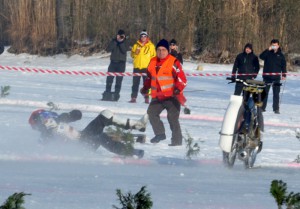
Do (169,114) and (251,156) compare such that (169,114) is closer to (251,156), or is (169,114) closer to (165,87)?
(165,87)

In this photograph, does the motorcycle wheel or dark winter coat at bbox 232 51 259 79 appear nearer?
the motorcycle wheel

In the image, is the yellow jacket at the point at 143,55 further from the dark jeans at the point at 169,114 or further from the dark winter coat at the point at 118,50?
the dark jeans at the point at 169,114

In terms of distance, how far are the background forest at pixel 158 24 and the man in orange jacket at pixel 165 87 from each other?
67.1 feet

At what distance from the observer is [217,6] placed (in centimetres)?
3306

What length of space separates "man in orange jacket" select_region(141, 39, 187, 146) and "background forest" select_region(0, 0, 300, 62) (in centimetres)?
2045

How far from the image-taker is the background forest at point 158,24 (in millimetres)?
32281

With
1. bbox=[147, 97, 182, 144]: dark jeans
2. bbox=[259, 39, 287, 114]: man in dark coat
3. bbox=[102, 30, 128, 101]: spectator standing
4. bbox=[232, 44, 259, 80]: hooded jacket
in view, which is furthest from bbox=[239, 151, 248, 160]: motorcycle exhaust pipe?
bbox=[102, 30, 128, 101]: spectator standing

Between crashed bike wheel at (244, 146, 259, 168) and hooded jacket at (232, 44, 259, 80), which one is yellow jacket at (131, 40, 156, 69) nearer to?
hooded jacket at (232, 44, 259, 80)

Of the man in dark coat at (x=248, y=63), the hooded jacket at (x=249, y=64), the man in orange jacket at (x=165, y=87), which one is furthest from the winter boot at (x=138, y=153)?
the hooded jacket at (x=249, y=64)

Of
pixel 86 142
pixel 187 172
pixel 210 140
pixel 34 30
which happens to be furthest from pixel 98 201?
pixel 34 30

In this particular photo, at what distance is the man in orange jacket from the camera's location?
11.6 meters

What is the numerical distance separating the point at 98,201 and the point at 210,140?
6204 millimetres

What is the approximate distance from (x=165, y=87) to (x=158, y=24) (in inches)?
889

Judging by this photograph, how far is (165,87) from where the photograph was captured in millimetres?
11719
